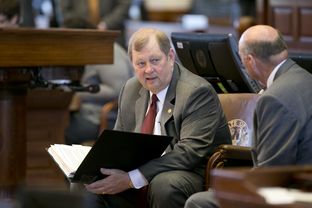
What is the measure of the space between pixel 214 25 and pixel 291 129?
8308 millimetres

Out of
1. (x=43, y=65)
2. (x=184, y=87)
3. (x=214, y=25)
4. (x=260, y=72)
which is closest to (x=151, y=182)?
(x=184, y=87)

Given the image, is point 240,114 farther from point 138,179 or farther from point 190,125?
point 138,179

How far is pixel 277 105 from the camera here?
417 centimetres

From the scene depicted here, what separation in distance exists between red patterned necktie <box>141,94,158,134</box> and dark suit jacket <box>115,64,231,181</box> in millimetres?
86

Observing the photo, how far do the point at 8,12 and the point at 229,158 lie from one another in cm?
261

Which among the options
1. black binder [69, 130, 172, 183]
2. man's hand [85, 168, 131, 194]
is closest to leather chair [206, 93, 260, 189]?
black binder [69, 130, 172, 183]

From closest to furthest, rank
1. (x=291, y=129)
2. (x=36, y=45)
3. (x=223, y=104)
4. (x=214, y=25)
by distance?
(x=291, y=129) → (x=223, y=104) → (x=36, y=45) → (x=214, y=25)

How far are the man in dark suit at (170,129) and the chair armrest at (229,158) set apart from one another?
108 millimetres

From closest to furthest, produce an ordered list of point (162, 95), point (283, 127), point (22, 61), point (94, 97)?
A: point (283, 127)
point (162, 95)
point (22, 61)
point (94, 97)

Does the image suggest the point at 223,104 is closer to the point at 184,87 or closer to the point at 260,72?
the point at 184,87

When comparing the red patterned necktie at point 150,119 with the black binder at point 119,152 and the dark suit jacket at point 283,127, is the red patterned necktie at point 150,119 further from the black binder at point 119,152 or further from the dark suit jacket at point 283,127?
the dark suit jacket at point 283,127

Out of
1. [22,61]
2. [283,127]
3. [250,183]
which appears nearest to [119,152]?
[283,127]

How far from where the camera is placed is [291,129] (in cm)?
416

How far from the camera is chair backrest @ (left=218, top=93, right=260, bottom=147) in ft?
17.3
